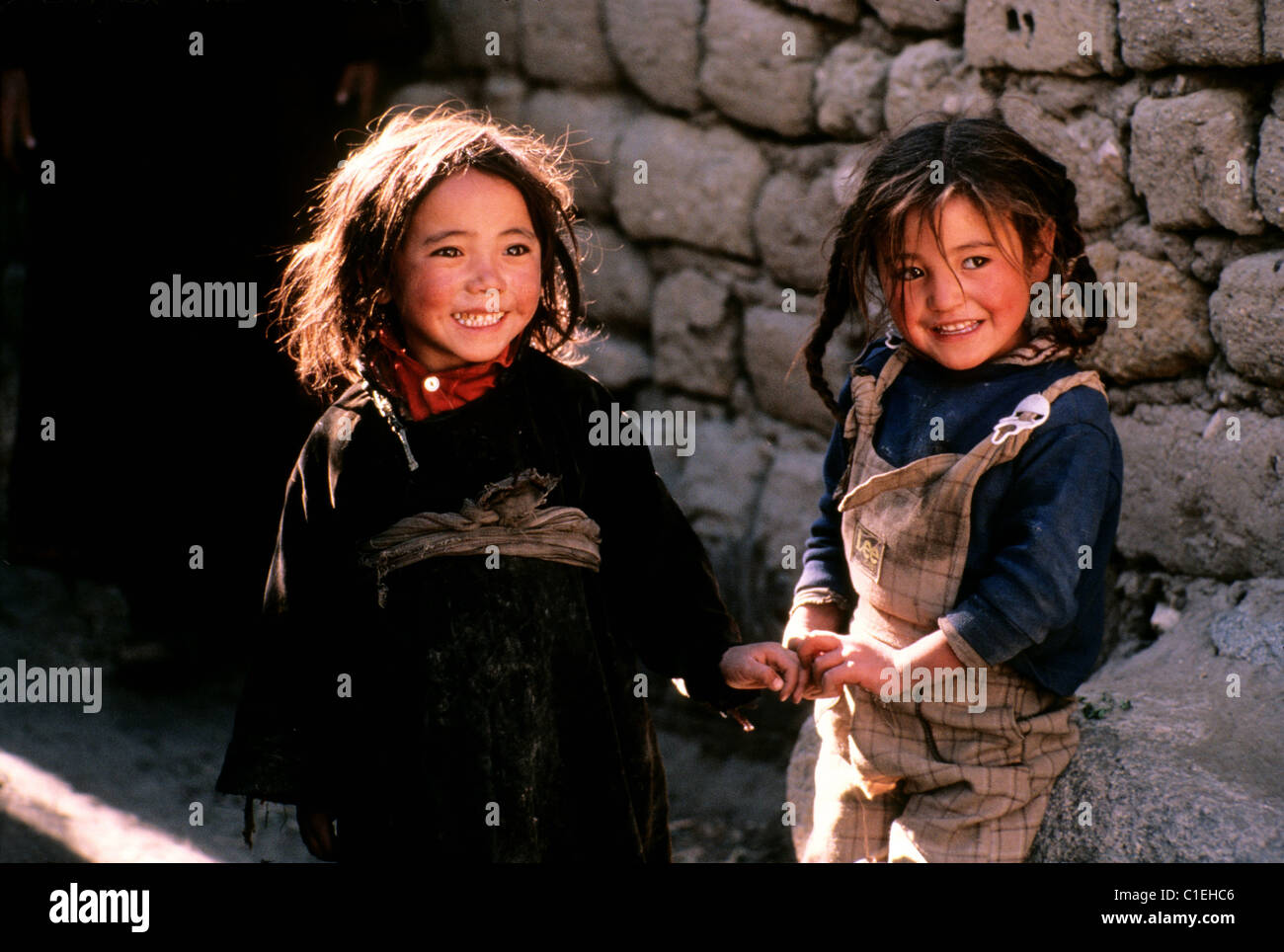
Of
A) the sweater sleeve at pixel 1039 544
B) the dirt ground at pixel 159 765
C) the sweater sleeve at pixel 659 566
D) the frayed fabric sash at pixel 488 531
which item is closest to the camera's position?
the sweater sleeve at pixel 1039 544

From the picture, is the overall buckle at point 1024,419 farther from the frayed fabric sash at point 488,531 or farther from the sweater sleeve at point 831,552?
the frayed fabric sash at point 488,531

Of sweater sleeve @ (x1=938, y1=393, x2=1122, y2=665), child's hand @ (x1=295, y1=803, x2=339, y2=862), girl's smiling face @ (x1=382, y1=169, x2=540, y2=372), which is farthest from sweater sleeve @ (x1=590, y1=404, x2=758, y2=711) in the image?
child's hand @ (x1=295, y1=803, x2=339, y2=862)

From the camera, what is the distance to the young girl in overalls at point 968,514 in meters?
1.81

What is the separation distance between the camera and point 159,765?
11.5ft

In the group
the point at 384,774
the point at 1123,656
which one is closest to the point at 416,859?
the point at 384,774

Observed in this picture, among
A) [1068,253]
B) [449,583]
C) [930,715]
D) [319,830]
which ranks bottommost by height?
[319,830]

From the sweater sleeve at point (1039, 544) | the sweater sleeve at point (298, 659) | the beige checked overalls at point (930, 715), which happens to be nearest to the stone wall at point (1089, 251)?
the beige checked overalls at point (930, 715)

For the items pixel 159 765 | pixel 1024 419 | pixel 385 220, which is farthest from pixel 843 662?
pixel 159 765

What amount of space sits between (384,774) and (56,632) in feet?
8.54

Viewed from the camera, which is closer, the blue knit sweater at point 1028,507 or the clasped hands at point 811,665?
the blue knit sweater at point 1028,507

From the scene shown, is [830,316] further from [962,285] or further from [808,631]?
[808,631]

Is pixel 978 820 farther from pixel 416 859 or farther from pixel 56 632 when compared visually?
pixel 56 632

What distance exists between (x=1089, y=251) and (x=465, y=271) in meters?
1.26

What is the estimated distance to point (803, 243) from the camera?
319cm
